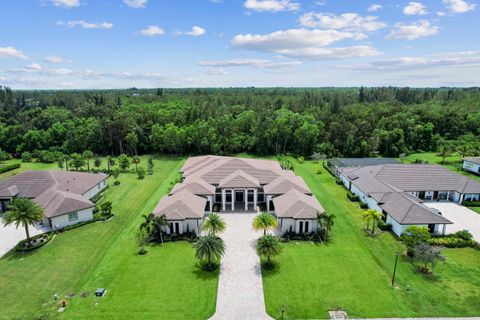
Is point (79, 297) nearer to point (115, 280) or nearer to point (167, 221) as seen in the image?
point (115, 280)

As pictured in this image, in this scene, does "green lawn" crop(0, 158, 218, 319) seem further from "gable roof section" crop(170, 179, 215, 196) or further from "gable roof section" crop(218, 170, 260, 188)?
"gable roof section" crop(218, 170, 260, 188)

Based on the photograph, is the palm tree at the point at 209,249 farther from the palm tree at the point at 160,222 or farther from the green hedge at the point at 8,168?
the green hedge at the point at 8,168

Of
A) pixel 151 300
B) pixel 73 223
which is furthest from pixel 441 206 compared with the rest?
pixel 73 223

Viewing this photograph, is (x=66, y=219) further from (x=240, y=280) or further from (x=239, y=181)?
(x=240, y=280)

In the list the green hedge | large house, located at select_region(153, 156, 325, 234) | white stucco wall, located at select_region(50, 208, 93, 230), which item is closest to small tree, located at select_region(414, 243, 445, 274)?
large house, located at select_region(153, 156, 325, 234)

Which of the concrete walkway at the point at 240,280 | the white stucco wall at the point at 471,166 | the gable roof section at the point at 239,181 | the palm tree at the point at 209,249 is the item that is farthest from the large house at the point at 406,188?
the palm tree at the point at 209,249
